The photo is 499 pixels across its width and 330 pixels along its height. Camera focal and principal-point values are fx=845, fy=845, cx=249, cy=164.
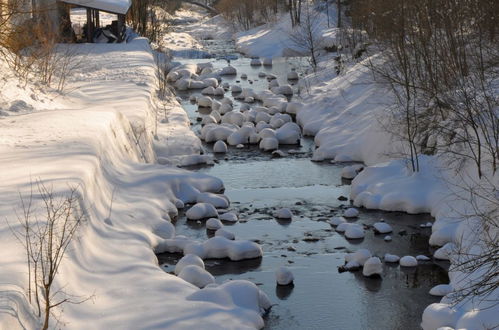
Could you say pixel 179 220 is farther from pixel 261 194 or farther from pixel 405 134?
pixel 405 134

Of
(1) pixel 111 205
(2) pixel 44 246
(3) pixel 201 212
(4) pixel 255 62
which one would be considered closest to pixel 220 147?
(3) pixel 201 212

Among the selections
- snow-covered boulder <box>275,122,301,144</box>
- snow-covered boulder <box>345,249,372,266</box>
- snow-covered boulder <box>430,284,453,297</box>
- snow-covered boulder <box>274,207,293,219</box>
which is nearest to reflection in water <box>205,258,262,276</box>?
snow-covered boulder <box>345,249,372,266</box>

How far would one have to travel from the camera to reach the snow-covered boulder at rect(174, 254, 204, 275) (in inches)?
460

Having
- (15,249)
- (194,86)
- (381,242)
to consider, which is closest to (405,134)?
(381,242)

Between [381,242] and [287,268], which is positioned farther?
[381,242]

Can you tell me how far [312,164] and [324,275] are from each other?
7048 mm

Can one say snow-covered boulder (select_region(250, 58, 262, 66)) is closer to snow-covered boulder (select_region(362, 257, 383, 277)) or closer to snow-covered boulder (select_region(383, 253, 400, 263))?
snow-covered boulder (select_region(383, 253, 400, 263))

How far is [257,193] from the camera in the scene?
16484mm

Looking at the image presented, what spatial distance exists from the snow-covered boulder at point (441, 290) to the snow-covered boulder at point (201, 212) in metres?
4.77

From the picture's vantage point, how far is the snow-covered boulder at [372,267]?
471 inches

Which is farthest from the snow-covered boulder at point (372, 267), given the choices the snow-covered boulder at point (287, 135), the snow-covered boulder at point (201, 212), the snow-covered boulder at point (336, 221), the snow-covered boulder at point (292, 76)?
the snow-covered boulder at point (292, 76)

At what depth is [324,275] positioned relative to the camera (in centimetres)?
1202

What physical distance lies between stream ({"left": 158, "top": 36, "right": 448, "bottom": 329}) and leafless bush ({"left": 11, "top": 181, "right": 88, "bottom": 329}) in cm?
250

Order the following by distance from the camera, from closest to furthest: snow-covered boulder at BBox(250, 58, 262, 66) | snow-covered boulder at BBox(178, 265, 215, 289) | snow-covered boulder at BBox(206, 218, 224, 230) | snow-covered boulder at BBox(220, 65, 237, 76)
→ snow-covered boulder at BBox(178, 265, 215, 289) < snow-covered boulder at BBox(206, 218, 224, 230) < snow-covered boulder at BBox(220, 65, 237, 76) < snow-covered boulder at BBox(250, 58, 262, 66)
